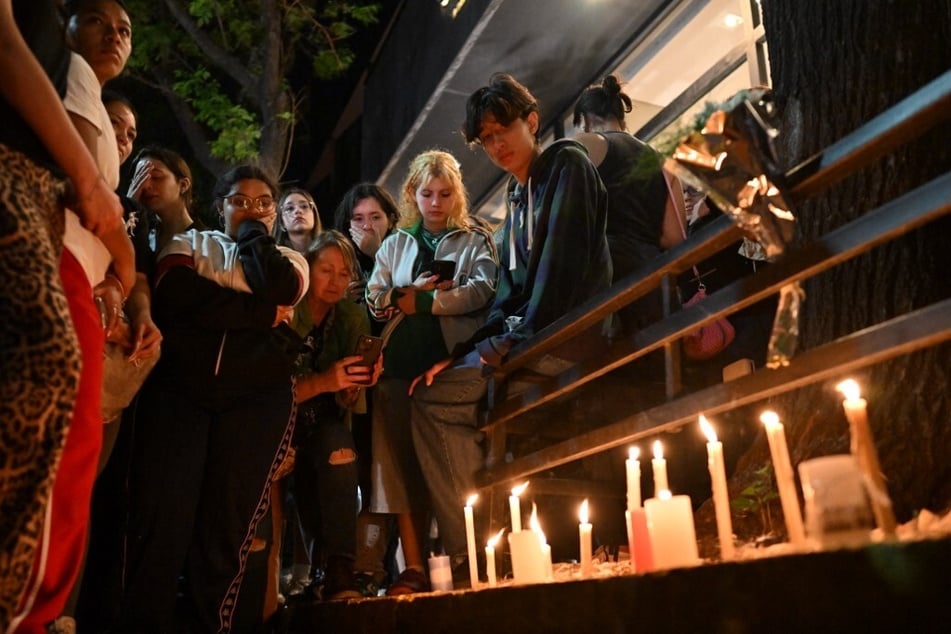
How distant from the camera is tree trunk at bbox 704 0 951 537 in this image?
2752 millimetres

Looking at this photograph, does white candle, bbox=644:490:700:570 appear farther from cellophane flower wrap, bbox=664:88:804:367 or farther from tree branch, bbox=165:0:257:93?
tree branch, bbox=165:0:257:93

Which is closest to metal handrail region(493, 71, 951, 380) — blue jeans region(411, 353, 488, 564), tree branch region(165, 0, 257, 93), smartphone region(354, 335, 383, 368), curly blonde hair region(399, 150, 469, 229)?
blue jeans region(411, 353, 488, 564)

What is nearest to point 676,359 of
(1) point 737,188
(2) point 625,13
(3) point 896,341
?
(1) point 737,188

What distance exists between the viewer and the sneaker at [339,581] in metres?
3.93

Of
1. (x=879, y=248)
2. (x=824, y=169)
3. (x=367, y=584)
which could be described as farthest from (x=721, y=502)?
(x=367, y=584)

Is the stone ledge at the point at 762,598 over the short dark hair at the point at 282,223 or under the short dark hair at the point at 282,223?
under

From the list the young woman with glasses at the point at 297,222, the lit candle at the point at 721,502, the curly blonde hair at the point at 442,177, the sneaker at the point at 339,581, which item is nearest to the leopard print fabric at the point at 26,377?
the lit candle at the point at 721,502

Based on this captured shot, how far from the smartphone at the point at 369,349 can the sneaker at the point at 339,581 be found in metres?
0.93

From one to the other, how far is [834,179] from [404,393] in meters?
2.66

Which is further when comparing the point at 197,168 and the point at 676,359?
the point at 197,168

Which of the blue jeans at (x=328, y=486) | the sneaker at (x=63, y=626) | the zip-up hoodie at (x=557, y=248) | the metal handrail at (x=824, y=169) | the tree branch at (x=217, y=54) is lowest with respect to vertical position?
the sneaker at (x=63, y=626)

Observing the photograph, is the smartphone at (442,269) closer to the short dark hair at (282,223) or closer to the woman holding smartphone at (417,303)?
the woman holding smartphone at (417,303)

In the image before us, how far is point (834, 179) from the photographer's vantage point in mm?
2348

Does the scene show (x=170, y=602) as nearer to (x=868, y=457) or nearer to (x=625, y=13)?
(x=868, y=457)
